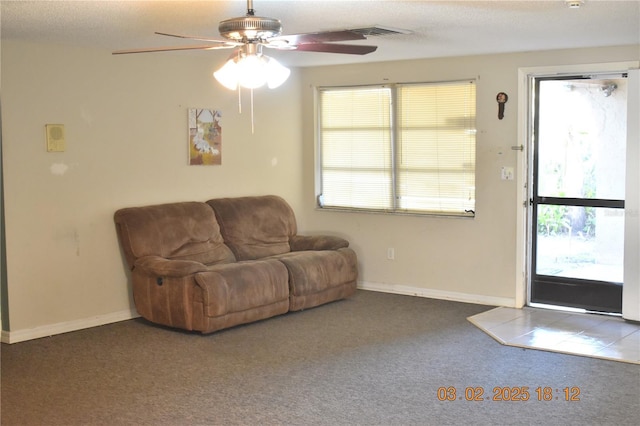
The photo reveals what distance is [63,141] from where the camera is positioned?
5414 millimetres

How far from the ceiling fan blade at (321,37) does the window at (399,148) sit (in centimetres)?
302

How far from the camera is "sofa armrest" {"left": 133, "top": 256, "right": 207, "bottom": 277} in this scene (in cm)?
532

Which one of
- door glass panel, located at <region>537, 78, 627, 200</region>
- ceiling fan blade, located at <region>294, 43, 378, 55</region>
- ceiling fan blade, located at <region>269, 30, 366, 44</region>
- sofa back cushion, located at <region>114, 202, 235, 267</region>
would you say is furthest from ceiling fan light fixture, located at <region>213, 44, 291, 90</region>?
door glass panel, located at <region>537, 78, 627, 200</region>

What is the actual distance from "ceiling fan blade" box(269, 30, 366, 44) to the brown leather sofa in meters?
2.20

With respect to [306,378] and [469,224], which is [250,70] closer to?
[306,378]

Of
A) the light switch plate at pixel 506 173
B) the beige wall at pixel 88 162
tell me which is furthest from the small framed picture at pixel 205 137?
the light switch plate at pixel 506 173

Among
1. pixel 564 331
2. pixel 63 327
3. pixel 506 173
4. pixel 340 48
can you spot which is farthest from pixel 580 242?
pixel 63 327

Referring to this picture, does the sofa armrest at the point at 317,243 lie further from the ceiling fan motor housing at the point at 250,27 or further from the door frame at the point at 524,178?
the ceiling fan motor housing at the point at 250,27

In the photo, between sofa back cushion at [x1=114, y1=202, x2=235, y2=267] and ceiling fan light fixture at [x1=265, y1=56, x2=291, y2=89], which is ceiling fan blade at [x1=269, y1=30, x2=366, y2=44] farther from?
sofa back cushion at [x1=114, y1=202, x2=235, y2=267]

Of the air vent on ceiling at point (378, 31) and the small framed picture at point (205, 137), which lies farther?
the small framed picture at point (205, 137)

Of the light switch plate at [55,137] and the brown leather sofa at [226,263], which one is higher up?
the light switch plate at [55,137]

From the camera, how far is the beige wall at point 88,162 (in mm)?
5191

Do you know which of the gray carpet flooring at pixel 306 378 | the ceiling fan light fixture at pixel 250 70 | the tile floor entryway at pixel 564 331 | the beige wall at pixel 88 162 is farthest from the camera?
the beige wall at pixel 88 162

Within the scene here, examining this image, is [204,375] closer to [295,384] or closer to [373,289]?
[295,384]
